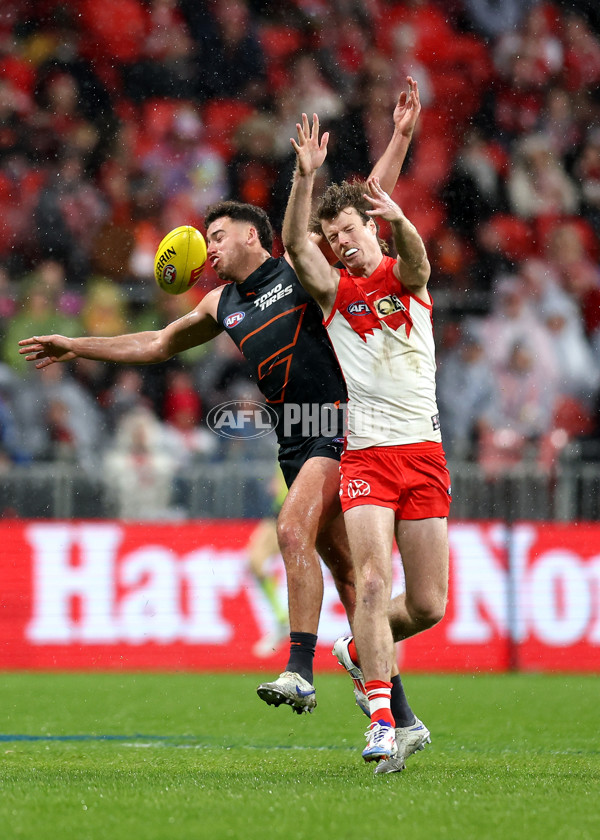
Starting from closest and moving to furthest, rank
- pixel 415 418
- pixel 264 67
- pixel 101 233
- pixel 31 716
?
pixel 415 418 < pixel 31 716 < pixel 101 233 < pixel 264 67

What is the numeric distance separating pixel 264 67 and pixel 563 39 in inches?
156

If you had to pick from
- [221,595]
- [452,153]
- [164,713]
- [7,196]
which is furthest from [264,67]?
[164,713]

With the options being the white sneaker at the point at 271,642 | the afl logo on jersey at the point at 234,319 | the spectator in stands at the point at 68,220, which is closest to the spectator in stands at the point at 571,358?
the white sneaker at the point at 271,642

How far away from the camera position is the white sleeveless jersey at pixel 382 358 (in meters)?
5.89

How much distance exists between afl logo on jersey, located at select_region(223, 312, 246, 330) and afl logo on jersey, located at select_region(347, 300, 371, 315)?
76 cm

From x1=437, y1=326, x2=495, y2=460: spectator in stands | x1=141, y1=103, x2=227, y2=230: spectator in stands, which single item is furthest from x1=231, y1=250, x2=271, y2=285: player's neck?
x1=141, y1=103, x2=227, y2=230: spectator in stands

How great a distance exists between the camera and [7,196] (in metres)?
13.2

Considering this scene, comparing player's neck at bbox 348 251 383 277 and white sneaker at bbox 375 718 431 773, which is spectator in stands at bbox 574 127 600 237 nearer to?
player's neck at bbox 348 251 383 277

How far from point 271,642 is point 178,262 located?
16.9ft

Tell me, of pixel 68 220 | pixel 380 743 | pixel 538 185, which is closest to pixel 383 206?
pixel 380 743

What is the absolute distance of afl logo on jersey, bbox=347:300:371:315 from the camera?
5.90 meters

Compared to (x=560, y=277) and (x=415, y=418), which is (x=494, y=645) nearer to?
(x=560, y=277)

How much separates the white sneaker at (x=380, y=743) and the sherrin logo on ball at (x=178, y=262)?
9.29 ft

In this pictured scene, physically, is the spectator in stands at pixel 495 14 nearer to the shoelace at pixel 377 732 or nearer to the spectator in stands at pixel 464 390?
the spectator in stands at pixel 464 390
